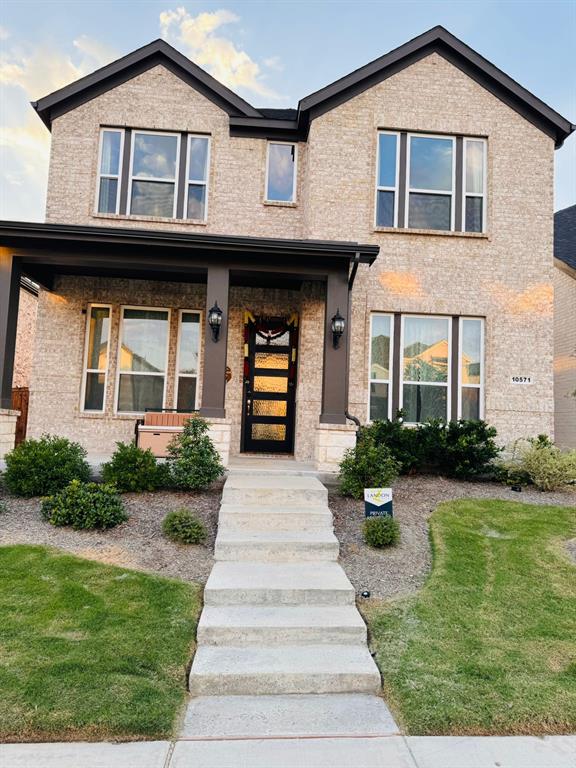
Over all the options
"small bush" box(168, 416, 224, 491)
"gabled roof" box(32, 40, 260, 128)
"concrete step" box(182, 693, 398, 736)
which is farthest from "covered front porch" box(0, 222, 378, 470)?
"concrete step" box(182, 693, 398, 736)

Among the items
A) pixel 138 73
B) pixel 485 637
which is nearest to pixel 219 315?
pixel 485 637

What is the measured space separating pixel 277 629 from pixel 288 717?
845 mm

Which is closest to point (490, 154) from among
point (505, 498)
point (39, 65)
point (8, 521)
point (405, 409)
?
point (405, 409)

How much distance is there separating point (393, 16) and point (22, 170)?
12.8m

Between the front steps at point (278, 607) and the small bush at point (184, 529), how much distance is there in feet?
0.87

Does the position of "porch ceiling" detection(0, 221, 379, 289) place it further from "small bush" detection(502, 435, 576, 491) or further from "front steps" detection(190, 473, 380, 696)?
"small bush" detection(502, 435, 576, 491)

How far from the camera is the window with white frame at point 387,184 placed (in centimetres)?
1025

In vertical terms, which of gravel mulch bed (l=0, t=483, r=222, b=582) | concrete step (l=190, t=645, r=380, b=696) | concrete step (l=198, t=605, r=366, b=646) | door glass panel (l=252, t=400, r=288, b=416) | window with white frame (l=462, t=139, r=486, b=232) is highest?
window with white frame (l=462, t=139, r=486, b=232)

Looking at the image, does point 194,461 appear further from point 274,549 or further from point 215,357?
point 274,549

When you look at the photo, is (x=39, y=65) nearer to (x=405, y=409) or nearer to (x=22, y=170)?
(x=22, y=170)

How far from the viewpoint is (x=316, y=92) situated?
1001 cm

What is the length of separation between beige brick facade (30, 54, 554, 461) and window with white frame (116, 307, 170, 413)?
197mm

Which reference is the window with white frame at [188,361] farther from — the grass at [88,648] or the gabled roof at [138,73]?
the grass at [88,648]

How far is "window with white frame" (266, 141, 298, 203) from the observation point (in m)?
10.8
